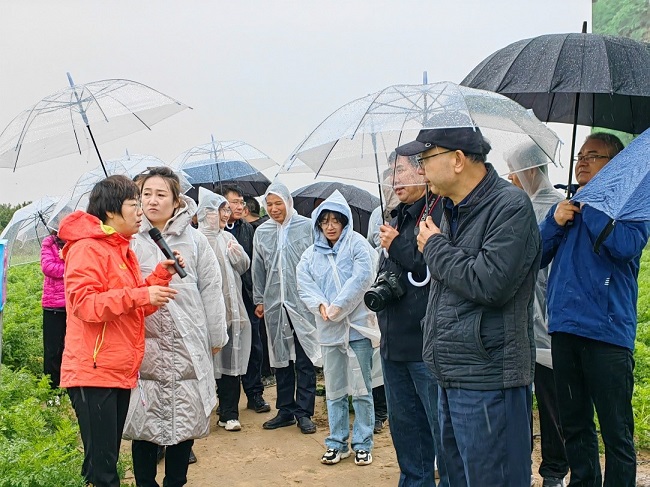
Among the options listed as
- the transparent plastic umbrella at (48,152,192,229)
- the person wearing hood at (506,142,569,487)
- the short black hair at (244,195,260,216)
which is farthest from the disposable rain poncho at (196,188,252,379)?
the person wearing hood at (506,142,569,487)

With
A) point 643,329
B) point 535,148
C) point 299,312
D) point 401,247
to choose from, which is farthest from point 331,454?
point 643,329

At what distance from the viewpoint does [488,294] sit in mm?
2854

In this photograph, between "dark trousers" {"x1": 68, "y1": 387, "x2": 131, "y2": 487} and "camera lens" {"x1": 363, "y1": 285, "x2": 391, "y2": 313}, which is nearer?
"dark trousers" {"x1": 68, "y1": 387, "x2": 131, "y2": 487}

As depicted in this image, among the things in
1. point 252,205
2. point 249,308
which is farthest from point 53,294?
point 252,205

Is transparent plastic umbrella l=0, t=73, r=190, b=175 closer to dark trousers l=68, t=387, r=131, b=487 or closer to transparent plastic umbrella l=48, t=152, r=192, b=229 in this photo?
transparent plastic umbrella l=48, t=152, r=192, b=229

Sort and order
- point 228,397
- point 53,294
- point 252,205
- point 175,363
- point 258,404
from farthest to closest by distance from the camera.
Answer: point 252,205
point 53,294
point 258,404
point 228,397
point 175,363

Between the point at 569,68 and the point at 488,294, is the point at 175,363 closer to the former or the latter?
the point at 488,294

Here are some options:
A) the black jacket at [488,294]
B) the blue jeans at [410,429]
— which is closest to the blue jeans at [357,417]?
the blue jeans at [410,429]

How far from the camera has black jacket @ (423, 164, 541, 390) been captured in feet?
9.43

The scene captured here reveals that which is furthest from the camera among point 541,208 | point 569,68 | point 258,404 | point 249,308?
point 249,308

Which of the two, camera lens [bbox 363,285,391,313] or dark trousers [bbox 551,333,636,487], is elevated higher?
camera lens [bbox 363,285,391,313]

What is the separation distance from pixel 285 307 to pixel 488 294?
159 inches

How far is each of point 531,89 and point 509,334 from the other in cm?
138

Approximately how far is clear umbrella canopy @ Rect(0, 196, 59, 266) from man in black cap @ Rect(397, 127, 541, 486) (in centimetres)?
477
